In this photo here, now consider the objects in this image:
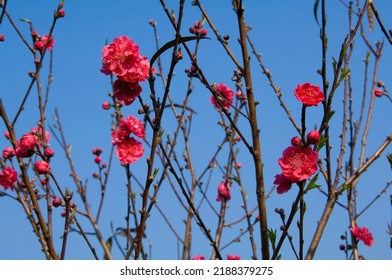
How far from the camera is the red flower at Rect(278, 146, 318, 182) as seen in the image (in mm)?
1565

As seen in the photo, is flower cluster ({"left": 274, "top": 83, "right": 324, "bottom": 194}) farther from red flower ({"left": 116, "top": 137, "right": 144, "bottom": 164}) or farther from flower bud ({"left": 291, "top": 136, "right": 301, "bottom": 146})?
red flower ({"left": 116, "top": 137, "right": 144, "bottom": 164})

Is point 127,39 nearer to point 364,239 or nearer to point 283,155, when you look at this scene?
point 283,155

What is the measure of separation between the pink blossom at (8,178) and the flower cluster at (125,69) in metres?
1.54

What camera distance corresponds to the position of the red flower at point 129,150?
2.65m

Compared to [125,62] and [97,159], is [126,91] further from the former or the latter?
[97,159]

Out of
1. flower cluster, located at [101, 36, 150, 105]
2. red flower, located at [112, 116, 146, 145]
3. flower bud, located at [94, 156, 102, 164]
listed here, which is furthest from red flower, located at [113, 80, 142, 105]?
flower bud, located at [94, 156, 102, 164]

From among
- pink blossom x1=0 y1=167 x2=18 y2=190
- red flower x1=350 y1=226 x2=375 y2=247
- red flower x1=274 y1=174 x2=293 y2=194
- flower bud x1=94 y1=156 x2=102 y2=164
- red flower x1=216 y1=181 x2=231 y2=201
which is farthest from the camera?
flower bud x1=94 y1=156 x2=102 y2=164

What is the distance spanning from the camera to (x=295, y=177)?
1607mm

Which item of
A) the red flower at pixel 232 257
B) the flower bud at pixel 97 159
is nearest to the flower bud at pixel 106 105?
the flower bud at pixel 97 159

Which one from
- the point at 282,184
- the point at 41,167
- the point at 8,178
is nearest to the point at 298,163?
the point at 282,184

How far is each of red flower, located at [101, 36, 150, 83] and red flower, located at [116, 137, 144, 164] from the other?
2.74 feet

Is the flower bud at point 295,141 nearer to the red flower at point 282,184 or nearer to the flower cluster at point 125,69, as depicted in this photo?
the red flower at point 282,184
